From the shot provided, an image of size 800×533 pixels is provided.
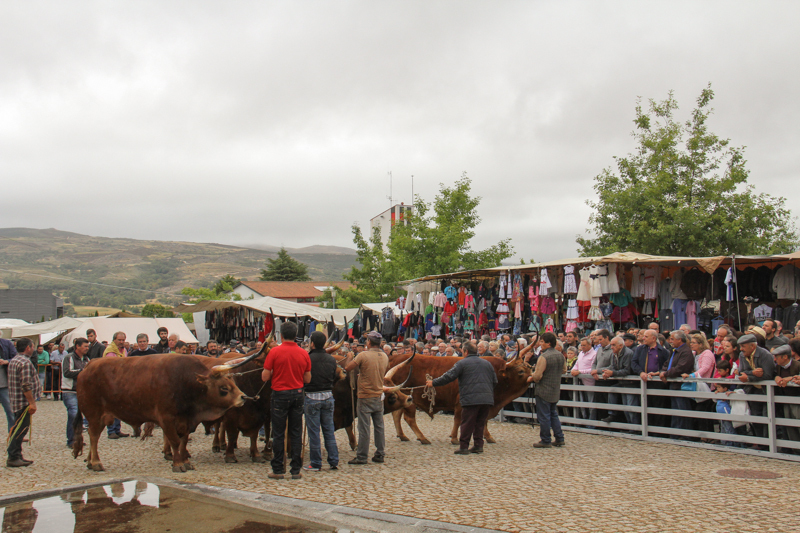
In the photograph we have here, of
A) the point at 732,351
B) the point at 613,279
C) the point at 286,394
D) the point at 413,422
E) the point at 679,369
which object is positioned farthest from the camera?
the point at 613,279

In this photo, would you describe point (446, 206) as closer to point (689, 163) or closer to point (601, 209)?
point (601, 209)

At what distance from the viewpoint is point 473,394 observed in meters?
9.74

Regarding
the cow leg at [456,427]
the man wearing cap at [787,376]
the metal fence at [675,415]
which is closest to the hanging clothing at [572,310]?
the metal fence at [675,415]

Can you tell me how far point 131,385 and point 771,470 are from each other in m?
9.10

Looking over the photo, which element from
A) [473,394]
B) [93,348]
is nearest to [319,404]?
→ [473,394]

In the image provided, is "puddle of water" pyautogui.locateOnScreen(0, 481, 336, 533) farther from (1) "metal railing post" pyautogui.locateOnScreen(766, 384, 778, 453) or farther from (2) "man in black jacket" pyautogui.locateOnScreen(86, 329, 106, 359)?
(1) "metal railing post" pyautogui.locateOnScreen(766, 384, 778, 453)

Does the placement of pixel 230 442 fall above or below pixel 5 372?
below

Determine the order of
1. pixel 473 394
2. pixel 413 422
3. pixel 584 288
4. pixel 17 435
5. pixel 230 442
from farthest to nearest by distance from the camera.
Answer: pixel 584 288 → pixel 413 422 → pixel 473 394 → pixel 230 442 → pixel 17 435

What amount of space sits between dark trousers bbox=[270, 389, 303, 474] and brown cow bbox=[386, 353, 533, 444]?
2.52 meters

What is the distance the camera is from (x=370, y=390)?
919cm

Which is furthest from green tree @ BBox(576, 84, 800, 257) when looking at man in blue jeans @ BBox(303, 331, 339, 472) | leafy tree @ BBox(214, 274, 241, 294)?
leafy tree @ BBox(214, 274, 241, 294)

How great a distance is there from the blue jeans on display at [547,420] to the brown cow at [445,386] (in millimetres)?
614

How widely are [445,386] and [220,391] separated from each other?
4.39 m

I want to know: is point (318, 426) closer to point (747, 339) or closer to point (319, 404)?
point (319, 404)
